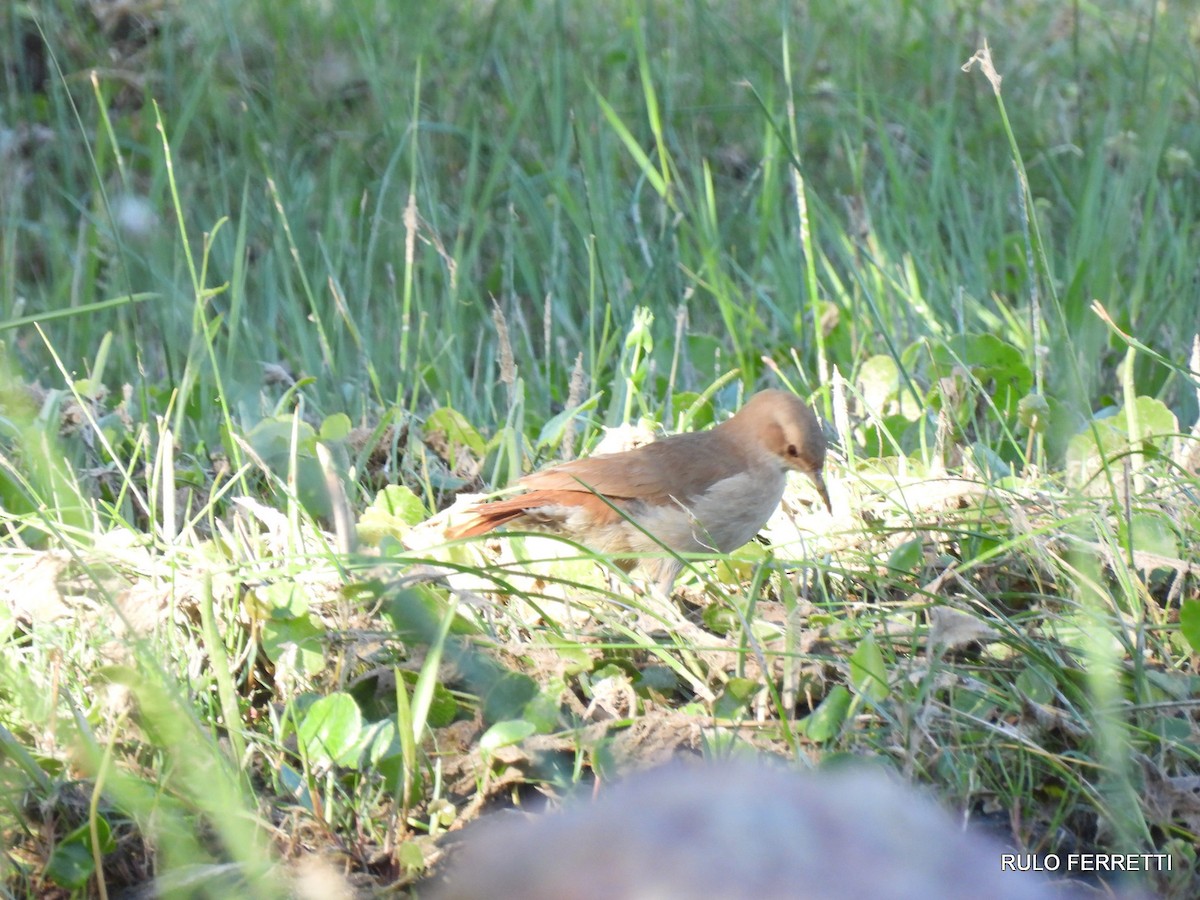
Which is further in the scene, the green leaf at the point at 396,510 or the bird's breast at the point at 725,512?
the bird's breast at the point at 725,512

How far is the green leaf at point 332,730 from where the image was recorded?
2076 mm

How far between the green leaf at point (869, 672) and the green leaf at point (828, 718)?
3 centimetres

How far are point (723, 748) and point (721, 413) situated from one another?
1942 mm

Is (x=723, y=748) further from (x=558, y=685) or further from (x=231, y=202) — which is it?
(x=231, y=202)

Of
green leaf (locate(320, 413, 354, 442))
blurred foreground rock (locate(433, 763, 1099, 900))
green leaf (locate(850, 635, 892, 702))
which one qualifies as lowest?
green leaf (locate(850, 635, 892, 702))

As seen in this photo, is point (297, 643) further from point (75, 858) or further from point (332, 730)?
point (75, 858)

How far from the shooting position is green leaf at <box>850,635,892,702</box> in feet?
7.09

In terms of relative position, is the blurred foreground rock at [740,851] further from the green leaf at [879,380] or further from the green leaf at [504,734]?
the green leaf at [879,380]

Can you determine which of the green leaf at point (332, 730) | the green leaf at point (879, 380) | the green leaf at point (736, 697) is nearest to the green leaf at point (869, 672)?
the green leaf at point (736, 697)

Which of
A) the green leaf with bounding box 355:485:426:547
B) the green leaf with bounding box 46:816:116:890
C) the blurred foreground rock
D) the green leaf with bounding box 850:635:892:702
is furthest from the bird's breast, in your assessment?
the blurred foreground rock

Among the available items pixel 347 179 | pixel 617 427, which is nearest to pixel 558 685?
pixel 617 427

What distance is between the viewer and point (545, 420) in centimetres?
389

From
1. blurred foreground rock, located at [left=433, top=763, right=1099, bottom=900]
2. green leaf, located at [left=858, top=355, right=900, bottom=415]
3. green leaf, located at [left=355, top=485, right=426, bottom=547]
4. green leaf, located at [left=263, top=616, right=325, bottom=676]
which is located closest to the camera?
blurred foreground rock, located at [left=433, top=763, right=1099, bottom=900]

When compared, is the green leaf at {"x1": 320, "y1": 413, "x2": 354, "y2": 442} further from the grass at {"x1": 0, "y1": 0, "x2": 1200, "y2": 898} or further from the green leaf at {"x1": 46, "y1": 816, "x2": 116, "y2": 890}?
the green leaf at {"x1": 46, "y1": 816, "x2": 116, "y2": 890}
